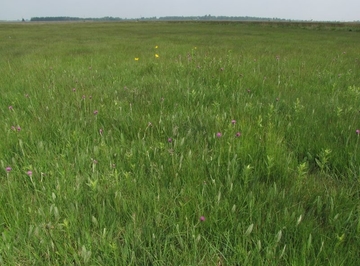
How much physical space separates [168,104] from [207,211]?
2.27 meters

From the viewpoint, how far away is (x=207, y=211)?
1621 mm

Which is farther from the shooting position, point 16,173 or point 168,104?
point 168,104

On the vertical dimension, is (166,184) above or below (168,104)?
below

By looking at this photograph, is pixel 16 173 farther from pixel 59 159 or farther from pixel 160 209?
pixel 160 209

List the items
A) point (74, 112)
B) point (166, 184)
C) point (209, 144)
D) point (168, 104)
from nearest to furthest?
point (166, 184)
point (209, 144)
point (74, 112)
point (168, 104)

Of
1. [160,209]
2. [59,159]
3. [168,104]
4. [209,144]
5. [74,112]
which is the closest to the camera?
[160,209]

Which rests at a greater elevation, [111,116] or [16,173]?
[111,116]

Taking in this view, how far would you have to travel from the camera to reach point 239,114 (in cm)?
322

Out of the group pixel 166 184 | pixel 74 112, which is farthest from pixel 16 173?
pixel 74 112

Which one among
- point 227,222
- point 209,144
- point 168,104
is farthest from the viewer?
point 168,104

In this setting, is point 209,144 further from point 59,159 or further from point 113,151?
point 59,159

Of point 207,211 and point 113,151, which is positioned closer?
point 207,211

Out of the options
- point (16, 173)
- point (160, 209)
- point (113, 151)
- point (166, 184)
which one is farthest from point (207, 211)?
point (16, 173)

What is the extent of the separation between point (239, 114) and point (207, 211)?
6.02 feet
